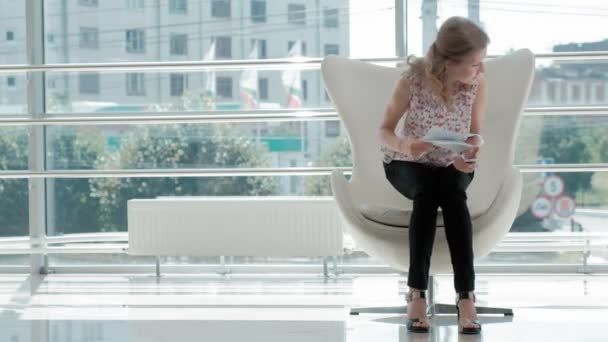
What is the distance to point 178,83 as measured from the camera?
4.00 metres

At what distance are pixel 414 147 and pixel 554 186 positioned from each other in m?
1.39

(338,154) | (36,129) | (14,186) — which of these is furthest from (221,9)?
(14,186)

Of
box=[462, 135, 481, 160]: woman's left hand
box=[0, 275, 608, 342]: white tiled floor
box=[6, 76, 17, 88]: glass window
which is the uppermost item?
box=[6, 76, 17, 88]: glass window

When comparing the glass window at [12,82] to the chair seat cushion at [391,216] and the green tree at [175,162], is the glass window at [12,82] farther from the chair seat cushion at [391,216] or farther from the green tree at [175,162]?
the chair seat cushion at [391,216]

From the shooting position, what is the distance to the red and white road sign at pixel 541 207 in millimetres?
3869

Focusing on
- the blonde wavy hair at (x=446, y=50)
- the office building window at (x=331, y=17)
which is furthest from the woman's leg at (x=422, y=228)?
the office building window at (x=331, y=17)

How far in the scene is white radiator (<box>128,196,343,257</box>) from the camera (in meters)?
3.72

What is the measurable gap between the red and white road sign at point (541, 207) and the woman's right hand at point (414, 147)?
1.38m

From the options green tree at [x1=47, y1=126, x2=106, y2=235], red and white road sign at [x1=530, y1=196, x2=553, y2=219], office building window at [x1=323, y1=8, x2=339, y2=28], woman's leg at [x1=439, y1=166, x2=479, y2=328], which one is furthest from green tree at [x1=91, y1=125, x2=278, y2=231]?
woman's leg at [x1=439, y1=166, x2=479, y2=328]

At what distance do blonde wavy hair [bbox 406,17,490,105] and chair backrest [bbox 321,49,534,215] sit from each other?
30 centimetres

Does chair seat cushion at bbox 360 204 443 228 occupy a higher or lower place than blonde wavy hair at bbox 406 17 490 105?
lower

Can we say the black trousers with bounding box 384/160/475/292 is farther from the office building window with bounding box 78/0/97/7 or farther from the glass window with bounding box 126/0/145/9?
the office building window with bounding box 78/0/97/7

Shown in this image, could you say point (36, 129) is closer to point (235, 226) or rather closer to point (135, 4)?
point (135, 4)

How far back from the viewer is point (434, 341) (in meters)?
2.46
